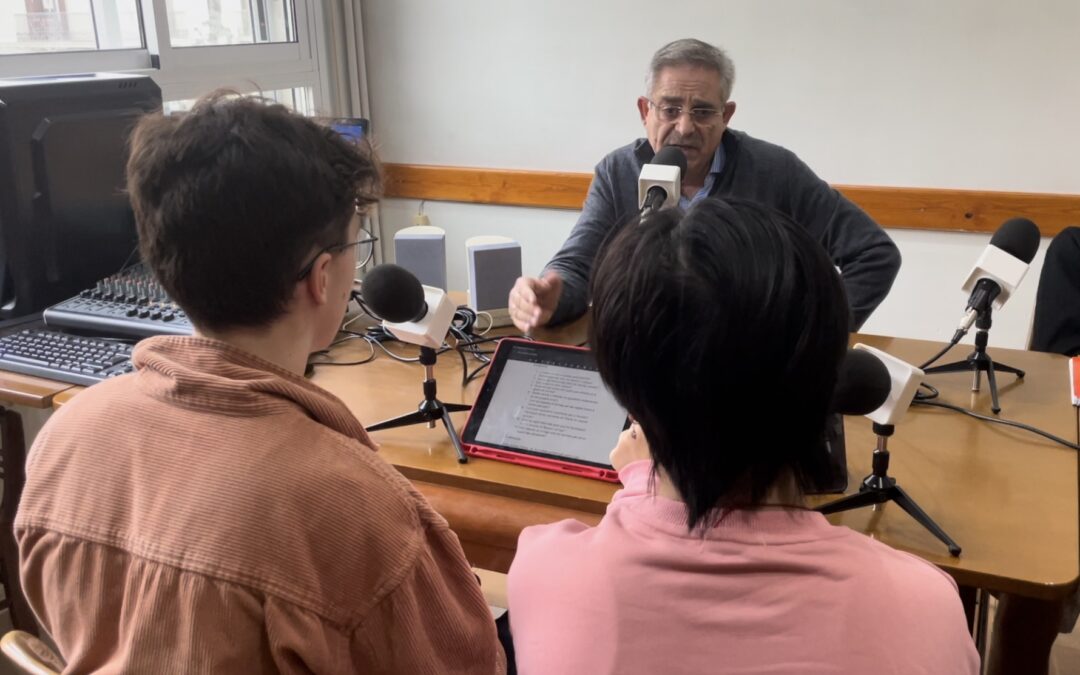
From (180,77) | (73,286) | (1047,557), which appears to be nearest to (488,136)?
(180,77)

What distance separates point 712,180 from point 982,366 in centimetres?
82

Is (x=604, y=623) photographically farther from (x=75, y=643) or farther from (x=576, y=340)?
(x=576, y=340)

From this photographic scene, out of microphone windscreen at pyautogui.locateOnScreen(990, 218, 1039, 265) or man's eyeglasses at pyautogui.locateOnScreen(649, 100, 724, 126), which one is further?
man's eyeglasses at pyautogui.locateOnScreen(649, 100, 724, 126)

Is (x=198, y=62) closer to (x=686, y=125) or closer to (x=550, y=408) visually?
(x=686, y=125)

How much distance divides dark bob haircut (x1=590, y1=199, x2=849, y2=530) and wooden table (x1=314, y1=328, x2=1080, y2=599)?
45 cm

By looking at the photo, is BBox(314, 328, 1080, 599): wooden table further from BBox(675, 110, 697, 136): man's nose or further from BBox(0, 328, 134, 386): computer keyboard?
BBox(675, 110, 697, 136): man's nose

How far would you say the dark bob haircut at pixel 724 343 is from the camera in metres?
0.73

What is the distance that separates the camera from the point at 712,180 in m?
2.18

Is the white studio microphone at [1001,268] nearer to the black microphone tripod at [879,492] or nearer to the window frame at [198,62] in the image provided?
the black microphone tripod at [879,492]

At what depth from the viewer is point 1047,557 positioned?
1092 mm

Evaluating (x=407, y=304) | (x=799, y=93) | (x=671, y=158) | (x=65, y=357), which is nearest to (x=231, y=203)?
(x=407, y=304)

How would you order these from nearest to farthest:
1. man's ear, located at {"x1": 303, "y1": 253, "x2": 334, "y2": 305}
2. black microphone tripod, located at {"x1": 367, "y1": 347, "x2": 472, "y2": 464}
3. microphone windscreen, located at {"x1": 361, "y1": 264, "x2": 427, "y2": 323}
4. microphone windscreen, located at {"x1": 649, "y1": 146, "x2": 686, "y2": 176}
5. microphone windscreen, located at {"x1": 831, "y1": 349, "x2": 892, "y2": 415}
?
man's ear, located at {"x1": 303, "y1": 253, "x2": 334, "y2": 305} → microphone windscreen, located at {"x1": 831, "y1": 349, "x2": 892, "y2": 415} → microphone windscreen, located at {"x1": 361, "y1": 264, "x2": 427, "y2": 323} → black microphone tripod, located at {"x1": 367, "y1": 347, "x2": 472, "y2": 464} → microphone windscreen, located at {"x1": 649, "y1": 146, "x2": 686, "y2": 176}

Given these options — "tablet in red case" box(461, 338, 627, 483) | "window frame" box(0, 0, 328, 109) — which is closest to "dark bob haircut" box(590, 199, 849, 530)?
"tablet in red case" box(461, 338, 627, 483)

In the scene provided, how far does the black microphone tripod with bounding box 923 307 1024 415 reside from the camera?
1550mm
